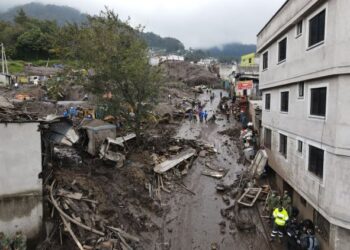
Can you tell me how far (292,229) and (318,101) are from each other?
5618mm

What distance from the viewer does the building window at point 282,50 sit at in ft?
51.4

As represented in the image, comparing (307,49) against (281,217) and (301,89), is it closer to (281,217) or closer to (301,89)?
(301,89)

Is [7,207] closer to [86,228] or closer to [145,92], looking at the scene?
[86,228]

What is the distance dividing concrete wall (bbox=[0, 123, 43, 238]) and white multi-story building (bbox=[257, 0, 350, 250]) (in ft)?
35.7

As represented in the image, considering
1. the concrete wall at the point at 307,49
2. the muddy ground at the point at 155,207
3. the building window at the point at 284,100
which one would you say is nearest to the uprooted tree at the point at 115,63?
the muddy ground at the point at 155,207

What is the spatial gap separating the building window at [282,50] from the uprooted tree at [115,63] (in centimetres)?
958

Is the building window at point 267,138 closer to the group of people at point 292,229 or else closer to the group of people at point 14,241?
the group of people at point 292,229

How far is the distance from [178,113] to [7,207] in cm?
3230

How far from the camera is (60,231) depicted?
420 inches

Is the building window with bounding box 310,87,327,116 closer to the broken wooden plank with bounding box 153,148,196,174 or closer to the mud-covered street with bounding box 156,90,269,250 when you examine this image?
the mud-covered street with bounding box 156,90,269,250

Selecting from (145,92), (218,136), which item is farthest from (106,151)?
(218,136)

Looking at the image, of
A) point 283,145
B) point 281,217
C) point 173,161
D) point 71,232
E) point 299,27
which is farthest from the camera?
point 173,161

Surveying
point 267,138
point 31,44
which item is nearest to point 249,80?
point 267,138

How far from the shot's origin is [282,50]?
16.2 m
